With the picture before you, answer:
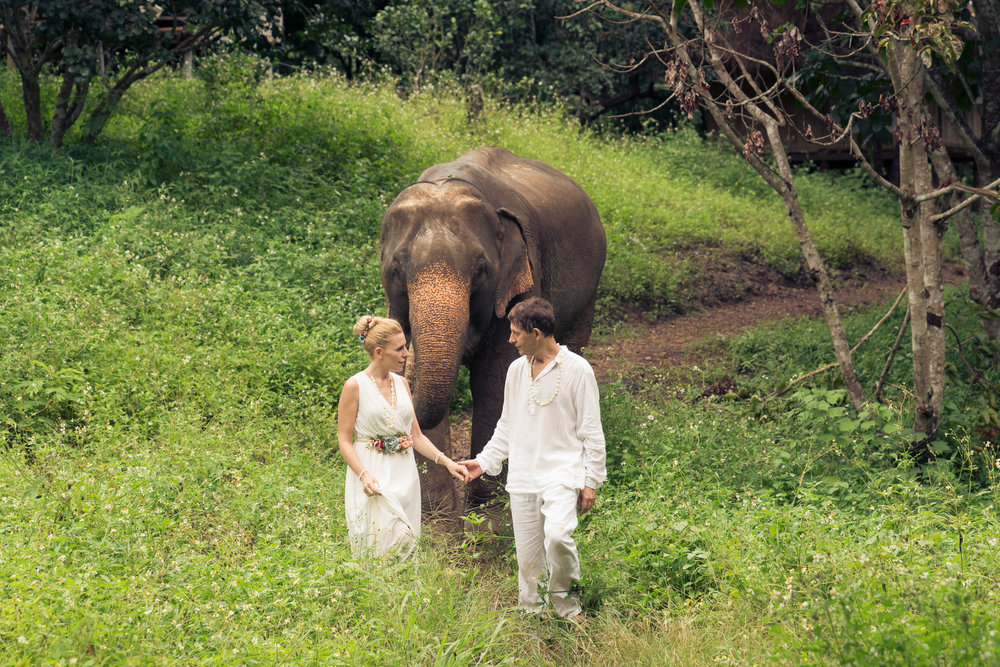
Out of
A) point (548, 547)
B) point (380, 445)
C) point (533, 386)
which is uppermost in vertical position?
point (533, 386)

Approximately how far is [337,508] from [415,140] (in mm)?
8831

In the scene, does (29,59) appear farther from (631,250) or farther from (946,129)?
(946,129)

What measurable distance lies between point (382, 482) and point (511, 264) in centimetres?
188

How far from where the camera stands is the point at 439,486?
233 inches

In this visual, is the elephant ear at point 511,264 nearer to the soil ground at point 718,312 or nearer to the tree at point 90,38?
the soil ground at point 718,312

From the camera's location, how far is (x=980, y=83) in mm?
8711

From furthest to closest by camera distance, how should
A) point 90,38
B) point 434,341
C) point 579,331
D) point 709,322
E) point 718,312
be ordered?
1. point 718,312
2. point 709,322
3. point 90,38
4. point 579,331
5. point 434,341

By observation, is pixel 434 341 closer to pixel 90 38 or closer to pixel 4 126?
pixel 90 38

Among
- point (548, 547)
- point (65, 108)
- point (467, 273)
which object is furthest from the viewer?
point (65, 108)

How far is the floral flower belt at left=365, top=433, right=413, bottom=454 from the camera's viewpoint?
189 inches

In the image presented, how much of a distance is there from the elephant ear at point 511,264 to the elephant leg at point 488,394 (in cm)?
26

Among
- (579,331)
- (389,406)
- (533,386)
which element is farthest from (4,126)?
(533,386)

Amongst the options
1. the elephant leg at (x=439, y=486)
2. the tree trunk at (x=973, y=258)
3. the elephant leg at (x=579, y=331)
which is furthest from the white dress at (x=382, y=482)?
the tree trunk at (x=973, y=258)

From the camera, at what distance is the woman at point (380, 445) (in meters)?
4.73
